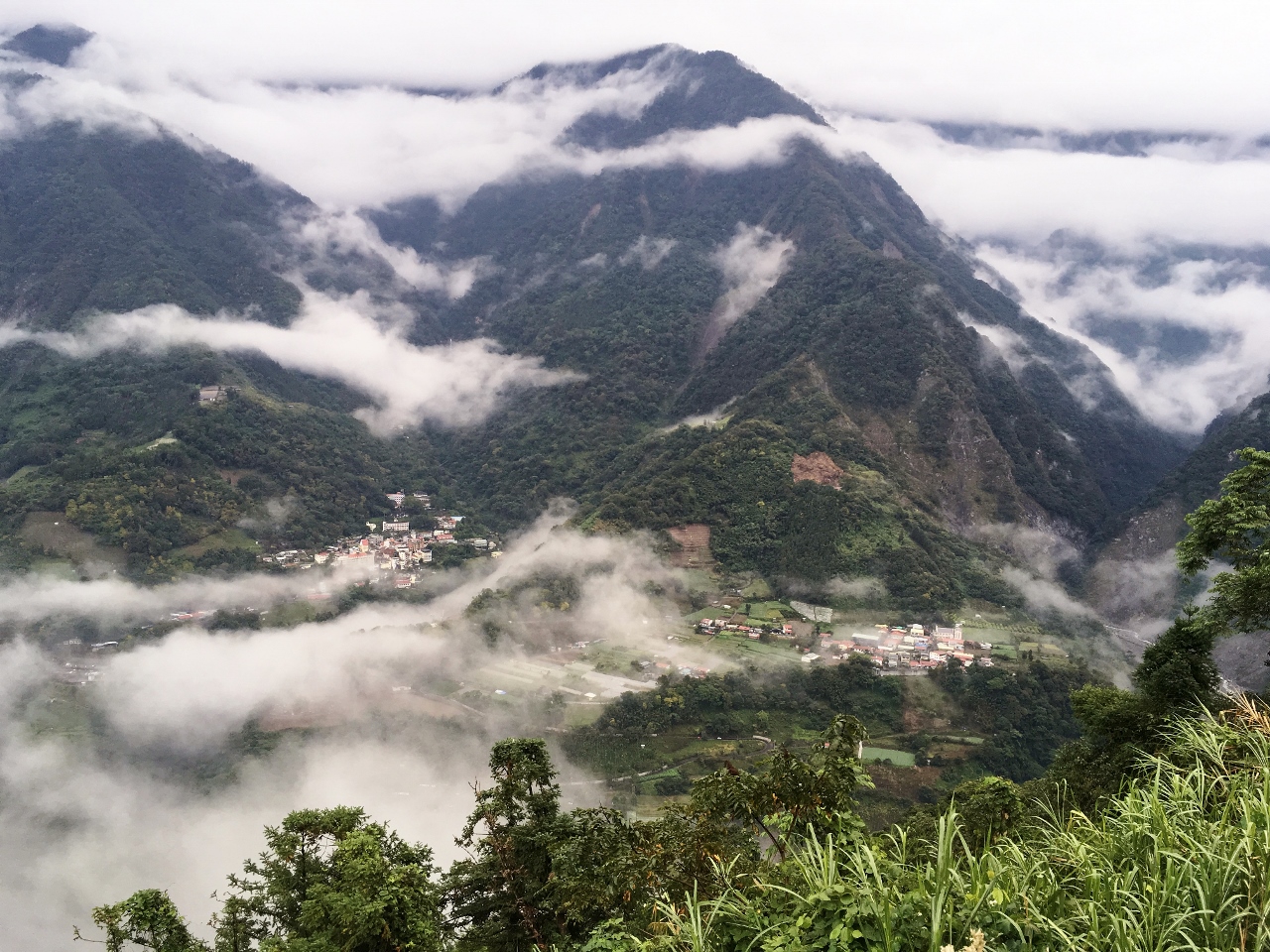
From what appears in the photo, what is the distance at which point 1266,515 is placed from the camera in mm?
13984

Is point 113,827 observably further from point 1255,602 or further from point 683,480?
point 1255,602

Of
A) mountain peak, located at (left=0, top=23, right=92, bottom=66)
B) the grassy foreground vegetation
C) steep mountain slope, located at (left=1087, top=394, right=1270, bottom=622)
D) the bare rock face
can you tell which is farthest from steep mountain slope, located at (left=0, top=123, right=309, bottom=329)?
steep mountain slope, located at (left=1087, top=394, right=1270, bottom=622)

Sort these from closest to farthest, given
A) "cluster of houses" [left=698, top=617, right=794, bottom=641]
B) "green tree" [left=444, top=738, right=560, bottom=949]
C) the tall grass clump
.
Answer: the tall grass clump < "green tree" [left=444, top=738, right=560, bottom=949] < "cluster of houses" [left=698, top=617, right=794, bottom=641]

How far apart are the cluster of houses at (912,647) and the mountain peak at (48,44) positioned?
201 m

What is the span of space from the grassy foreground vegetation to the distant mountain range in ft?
156

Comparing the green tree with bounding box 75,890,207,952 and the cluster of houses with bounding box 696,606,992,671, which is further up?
the green tree with bounding box 75,890,207,952

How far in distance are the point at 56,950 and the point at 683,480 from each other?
55778 millimetres

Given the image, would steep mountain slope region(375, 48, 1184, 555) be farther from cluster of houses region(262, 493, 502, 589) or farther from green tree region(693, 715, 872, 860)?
green tree region(693, 715, 872, 860)

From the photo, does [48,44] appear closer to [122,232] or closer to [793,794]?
[122,232]

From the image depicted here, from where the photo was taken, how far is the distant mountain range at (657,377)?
7356cm

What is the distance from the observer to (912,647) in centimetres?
5503

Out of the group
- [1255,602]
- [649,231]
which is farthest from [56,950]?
[649,231]

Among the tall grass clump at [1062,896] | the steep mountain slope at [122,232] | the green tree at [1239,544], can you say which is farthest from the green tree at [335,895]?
the steep mountain slope at [122,232]

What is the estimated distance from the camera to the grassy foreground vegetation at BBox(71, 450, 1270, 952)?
5.20m
